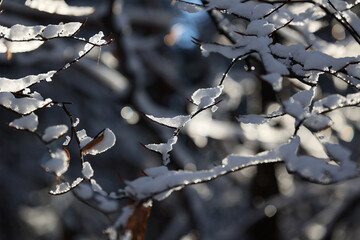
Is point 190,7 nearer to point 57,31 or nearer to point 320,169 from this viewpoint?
point 57,31

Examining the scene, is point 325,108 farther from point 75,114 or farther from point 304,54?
point 75,114

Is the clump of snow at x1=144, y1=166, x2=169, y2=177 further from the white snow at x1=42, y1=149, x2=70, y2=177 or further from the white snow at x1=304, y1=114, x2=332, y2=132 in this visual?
the white snow at x1=304, y1=114, x2=332, y2=132

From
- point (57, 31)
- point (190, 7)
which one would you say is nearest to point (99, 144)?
point (57, 31)

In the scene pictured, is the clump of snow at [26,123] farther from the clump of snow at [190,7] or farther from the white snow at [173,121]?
the clump of snow at [190,7]

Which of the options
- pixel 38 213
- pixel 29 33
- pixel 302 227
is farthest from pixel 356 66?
pixel 38 213

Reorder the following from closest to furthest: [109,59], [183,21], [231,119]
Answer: [109,59] < [183,21] < [231,119]

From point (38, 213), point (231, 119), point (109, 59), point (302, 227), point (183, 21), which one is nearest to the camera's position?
point (109, 59)
